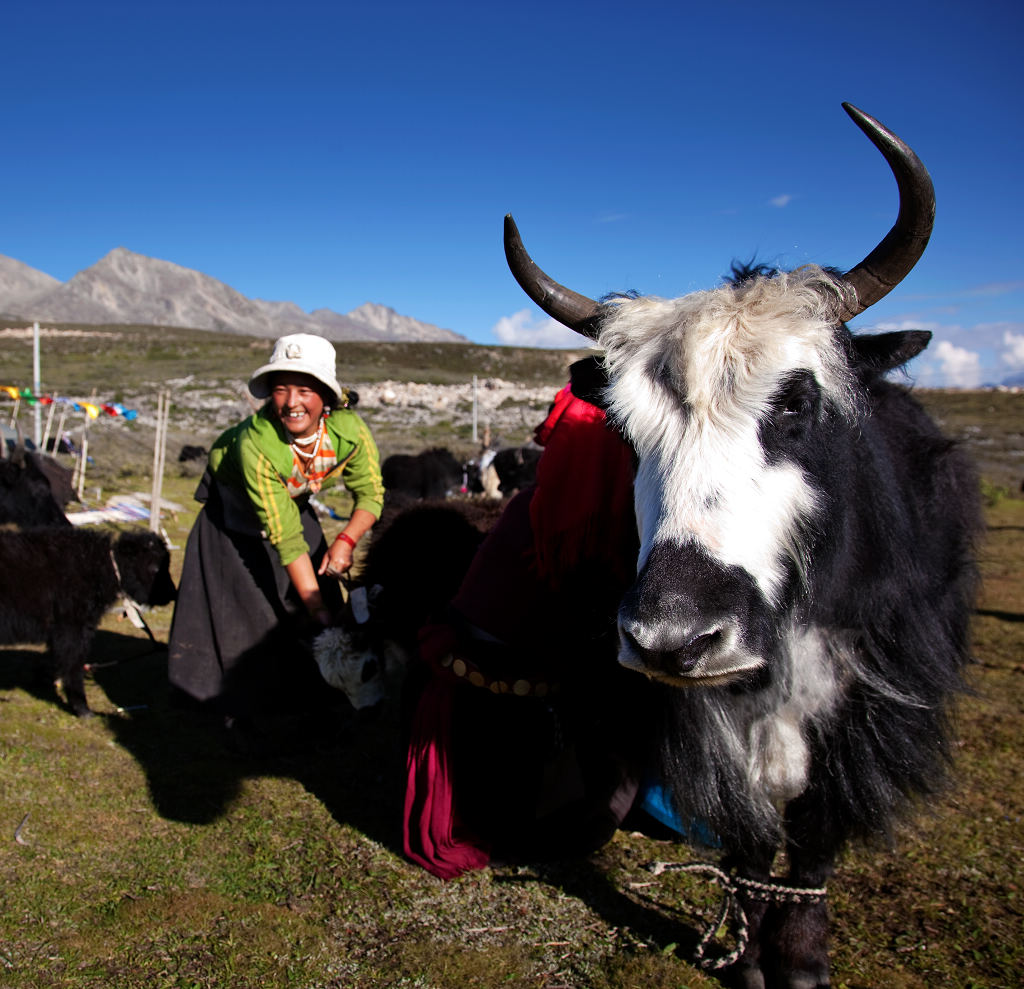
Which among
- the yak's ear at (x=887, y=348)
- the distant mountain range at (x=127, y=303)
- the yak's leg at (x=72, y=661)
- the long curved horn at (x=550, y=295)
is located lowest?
the yak's leg at (x=72, y=661)

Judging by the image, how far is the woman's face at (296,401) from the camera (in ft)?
9.88

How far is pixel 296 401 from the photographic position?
3.01 meters

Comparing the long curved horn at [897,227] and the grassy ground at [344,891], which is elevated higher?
the long curved horn at [897,227]

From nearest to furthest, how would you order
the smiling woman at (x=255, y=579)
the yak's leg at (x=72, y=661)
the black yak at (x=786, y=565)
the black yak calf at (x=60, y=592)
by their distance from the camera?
the black yak at (x=786, y=565) → the smiling woman at (x=255, y=579) → the yak's leg at (x=72, y=661) → the black yak calf at (x=60, y=592)

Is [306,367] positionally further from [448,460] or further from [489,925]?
[448,460]

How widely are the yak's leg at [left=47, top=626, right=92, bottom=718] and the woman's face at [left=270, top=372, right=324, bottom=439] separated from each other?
2.27m

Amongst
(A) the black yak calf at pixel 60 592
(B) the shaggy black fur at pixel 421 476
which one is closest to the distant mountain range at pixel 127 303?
(B) the shaggy black fur at pixel 421 476

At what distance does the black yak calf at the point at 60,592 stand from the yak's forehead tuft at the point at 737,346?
3.94 metres

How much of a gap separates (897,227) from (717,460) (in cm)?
69

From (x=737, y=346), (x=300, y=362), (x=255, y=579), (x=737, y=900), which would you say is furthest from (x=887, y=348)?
(x=255, y=579)

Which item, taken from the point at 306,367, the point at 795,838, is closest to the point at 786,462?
the point at 795,838

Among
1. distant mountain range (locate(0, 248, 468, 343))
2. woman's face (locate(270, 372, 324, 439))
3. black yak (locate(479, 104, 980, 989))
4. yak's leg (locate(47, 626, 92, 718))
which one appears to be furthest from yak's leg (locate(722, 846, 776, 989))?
distant mountain range (locate(0, 248, 468, 343))

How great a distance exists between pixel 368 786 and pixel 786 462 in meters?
2.66

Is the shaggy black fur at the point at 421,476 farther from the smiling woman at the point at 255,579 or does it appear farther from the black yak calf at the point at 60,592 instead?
the smiling woman at the point at 255,579
